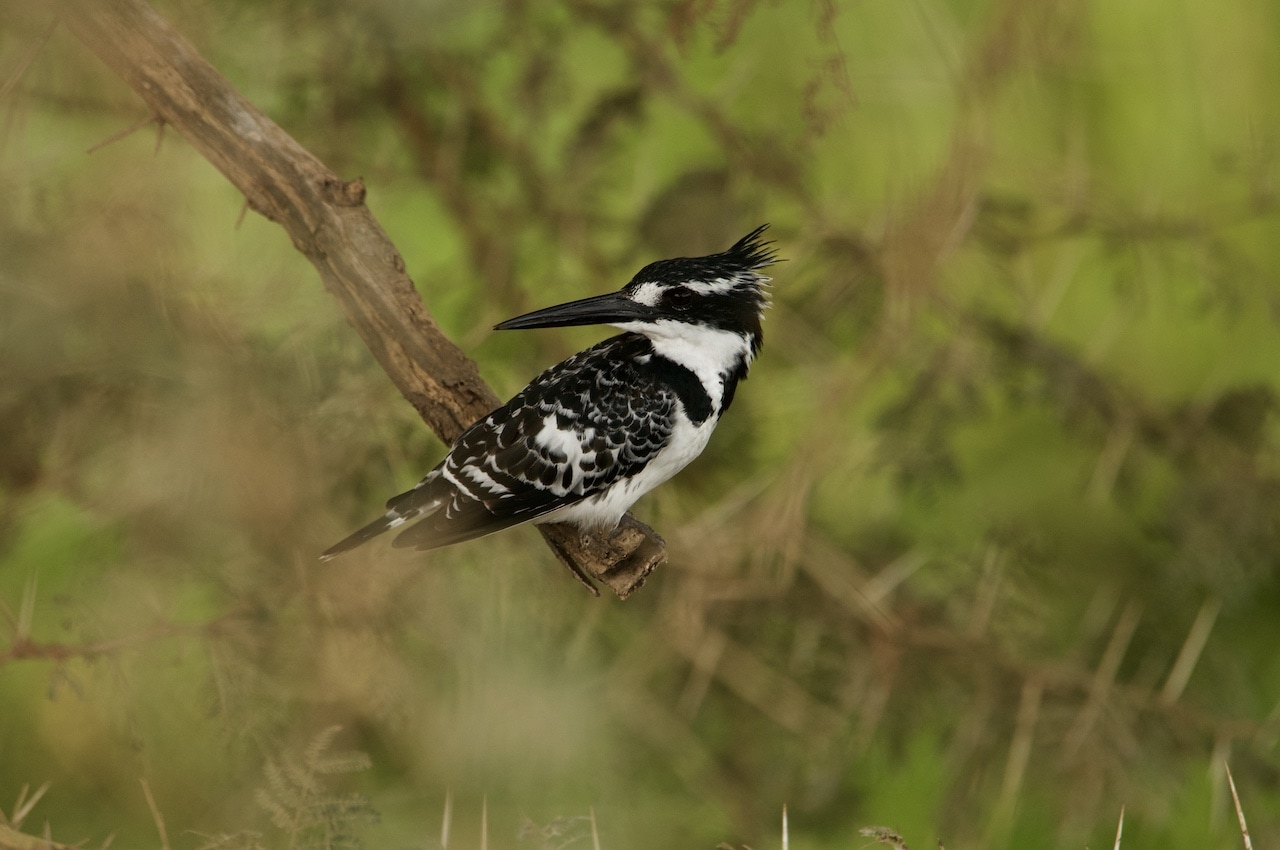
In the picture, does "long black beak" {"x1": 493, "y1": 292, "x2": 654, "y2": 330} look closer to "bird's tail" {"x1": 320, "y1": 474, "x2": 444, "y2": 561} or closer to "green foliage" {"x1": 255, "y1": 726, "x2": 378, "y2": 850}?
"bird's tail" {"x1": 320, "y1": 474, "x2": 444, "y2": 561}

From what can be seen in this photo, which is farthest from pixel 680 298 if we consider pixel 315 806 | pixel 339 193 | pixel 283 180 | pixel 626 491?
pixel 315 806

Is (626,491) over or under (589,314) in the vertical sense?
under

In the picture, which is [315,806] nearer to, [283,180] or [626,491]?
[626,491]

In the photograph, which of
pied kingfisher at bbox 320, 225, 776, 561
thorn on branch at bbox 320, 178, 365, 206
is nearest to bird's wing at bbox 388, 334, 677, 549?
pied kingfisher at bbox 320, 225, 776, 561

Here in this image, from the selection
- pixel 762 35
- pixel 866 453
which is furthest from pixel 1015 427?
Result: pixel 762 35

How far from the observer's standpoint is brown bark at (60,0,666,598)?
2.07 m

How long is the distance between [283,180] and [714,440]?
1.68m

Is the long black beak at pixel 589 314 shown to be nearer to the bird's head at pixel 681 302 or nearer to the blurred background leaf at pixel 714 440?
the bird's head at pixel 681 302

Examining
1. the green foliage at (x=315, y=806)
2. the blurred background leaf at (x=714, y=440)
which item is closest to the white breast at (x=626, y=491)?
the green foliage at (x=315, y=806)

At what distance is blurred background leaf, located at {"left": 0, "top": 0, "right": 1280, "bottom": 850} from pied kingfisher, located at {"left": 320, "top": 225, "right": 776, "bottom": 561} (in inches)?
27.3

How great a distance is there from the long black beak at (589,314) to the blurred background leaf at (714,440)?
787 mm

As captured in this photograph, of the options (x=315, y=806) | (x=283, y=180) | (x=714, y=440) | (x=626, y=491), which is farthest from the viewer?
(x=714, y=440)

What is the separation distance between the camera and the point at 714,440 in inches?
135

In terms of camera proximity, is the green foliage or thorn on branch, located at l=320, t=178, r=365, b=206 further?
thorn on branch, located at l=320, t=178, r=365, b=206
